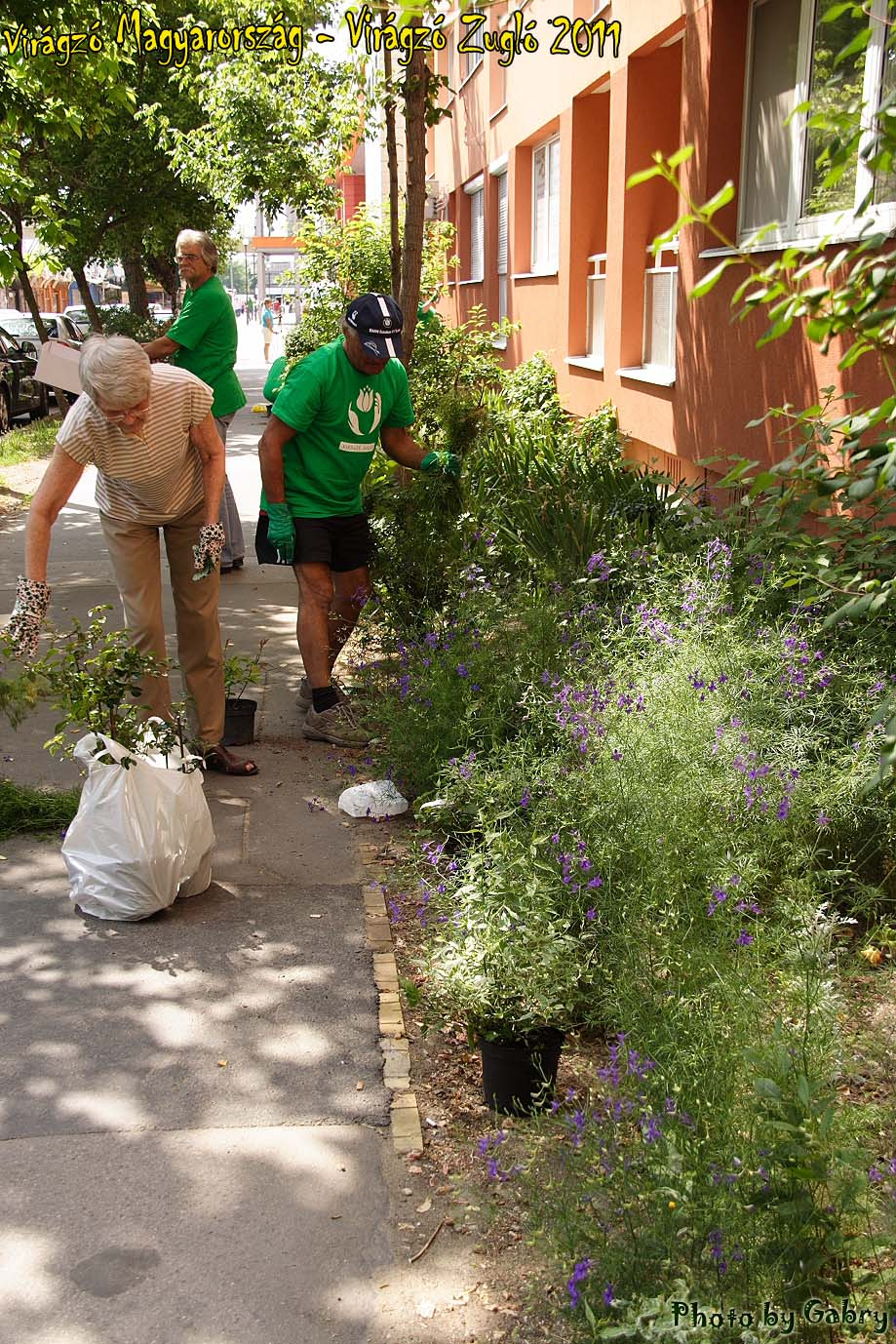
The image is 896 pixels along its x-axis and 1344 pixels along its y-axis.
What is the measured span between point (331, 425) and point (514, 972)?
334cm

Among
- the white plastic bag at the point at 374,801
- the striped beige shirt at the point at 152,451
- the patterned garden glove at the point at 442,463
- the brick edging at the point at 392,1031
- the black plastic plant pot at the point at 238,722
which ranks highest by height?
the striped beige shirt at the point at 152,451

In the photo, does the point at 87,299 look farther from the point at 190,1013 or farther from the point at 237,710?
the point at 190,1013

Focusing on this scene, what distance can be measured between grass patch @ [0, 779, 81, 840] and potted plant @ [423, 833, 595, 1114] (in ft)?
6.75

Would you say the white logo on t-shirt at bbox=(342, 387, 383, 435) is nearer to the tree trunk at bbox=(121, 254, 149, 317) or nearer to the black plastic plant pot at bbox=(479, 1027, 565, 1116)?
the black plastic plant pot at bbox=(479, 1027, 565, 1116)

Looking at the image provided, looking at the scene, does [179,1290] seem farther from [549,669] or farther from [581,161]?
[581,161]

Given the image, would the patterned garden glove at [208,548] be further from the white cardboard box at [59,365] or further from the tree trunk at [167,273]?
the tree trunk at [167,273]

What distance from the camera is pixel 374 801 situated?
5.30 m

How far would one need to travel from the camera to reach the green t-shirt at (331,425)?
5.90 metres

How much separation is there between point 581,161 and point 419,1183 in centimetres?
1156

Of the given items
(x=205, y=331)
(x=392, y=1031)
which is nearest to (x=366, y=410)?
(x=205, y=331)

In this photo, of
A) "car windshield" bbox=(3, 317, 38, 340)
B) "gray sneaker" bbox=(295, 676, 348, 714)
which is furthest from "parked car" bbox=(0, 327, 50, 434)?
"gray sneaker" bbox=(295, 676, 348, 714)

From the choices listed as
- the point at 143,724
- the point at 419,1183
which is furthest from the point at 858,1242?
the point at 143,724

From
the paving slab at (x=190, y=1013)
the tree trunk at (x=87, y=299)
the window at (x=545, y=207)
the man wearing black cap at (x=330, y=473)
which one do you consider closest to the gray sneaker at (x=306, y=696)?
the man wearing black cap at (x=330, y=473)

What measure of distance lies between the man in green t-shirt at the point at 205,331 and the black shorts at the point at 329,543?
1886 mm
